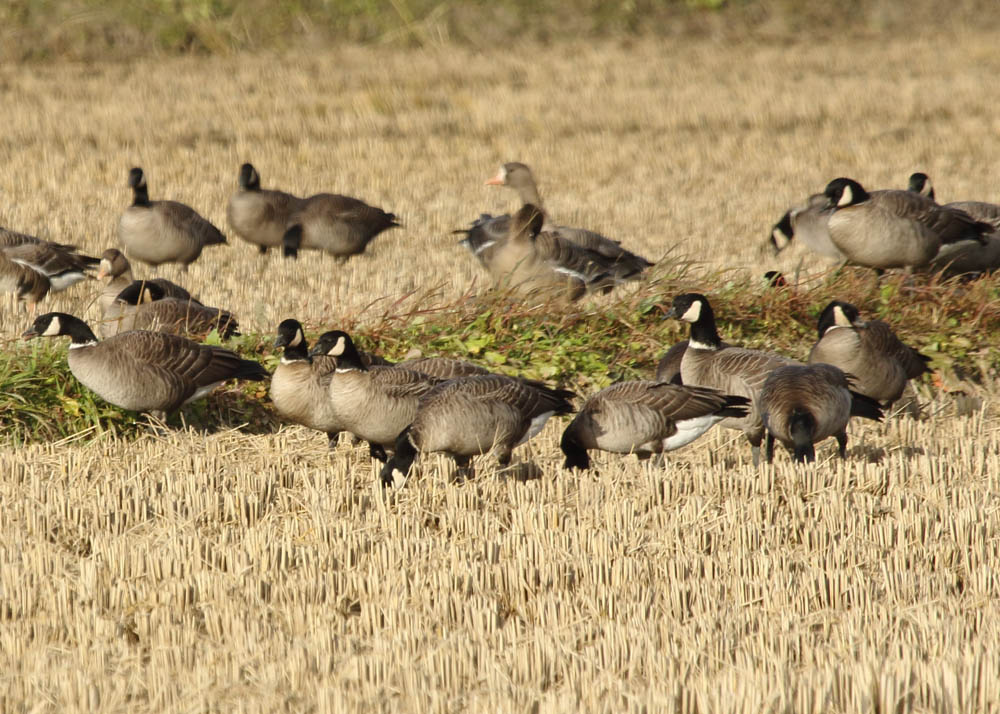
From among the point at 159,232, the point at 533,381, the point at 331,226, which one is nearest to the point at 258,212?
the point at 331,226

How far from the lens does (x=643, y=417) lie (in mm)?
7730

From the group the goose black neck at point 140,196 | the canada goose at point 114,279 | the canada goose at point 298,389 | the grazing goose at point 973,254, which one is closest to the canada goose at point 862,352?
the grazing goose at point 973,254

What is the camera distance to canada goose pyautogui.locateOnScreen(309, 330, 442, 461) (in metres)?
7.55

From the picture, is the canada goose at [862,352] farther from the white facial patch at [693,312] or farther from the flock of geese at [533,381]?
the white facial patch at [693,312]

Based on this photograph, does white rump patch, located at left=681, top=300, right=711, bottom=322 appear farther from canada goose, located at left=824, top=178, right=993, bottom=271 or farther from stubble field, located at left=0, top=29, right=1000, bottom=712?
canada goose, located at left=824, top=178, right=993, bottom=271

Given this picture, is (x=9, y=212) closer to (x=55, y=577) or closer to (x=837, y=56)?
(x=55, y=577)

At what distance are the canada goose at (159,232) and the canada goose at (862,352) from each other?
7218 mm

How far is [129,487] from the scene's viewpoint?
7066mm

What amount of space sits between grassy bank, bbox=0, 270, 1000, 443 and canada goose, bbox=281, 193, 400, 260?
381cm

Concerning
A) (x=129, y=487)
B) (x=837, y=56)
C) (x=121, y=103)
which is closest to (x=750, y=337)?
(x=129, y=487)

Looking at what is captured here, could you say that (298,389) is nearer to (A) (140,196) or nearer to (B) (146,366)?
(B) (146,366)

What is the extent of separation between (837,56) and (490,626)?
81.5ft

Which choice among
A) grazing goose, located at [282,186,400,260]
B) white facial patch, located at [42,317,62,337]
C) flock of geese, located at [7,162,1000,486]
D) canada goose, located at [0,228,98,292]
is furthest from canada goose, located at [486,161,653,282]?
white facial patch, located at [42,317,62,337]

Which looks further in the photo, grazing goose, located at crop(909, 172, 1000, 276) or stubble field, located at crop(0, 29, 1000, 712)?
grazing goose, located at crop(909, 172, 1000, 276)
